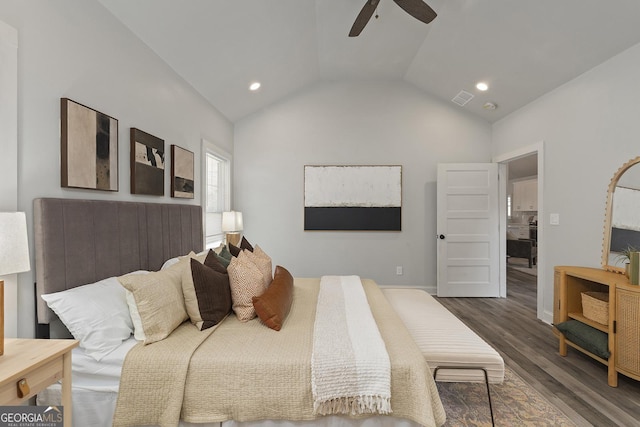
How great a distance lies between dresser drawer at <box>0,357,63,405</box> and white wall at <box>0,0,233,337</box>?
52 cm

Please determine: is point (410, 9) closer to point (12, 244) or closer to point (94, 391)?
point (12, 244)

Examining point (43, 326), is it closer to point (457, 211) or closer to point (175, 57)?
point (175, 57)

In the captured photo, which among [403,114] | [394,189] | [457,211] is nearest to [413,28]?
[403,114]

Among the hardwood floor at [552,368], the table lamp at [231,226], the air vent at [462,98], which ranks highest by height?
the air vent at [462,98]

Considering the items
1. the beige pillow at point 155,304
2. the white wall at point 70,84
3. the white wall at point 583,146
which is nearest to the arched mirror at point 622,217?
the white wall at point 583,146

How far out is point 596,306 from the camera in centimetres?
234

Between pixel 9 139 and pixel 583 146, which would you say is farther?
pixel 583 146

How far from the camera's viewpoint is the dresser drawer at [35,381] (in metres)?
0.99

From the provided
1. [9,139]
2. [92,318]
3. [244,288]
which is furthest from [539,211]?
[9,139]

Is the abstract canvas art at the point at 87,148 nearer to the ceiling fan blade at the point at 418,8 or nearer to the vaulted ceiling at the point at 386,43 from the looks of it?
the vaulted ceiling at the point at 386,43

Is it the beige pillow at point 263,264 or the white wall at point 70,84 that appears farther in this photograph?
the beige pillow at point 263,264

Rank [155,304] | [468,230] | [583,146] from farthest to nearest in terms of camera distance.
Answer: [468,230] → [583,146] → [155,304]

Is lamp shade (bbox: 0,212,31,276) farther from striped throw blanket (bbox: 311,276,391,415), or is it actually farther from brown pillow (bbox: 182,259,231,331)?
striped throw blanket (bbox: 311,276,391,415)

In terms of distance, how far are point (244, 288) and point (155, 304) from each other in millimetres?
529
